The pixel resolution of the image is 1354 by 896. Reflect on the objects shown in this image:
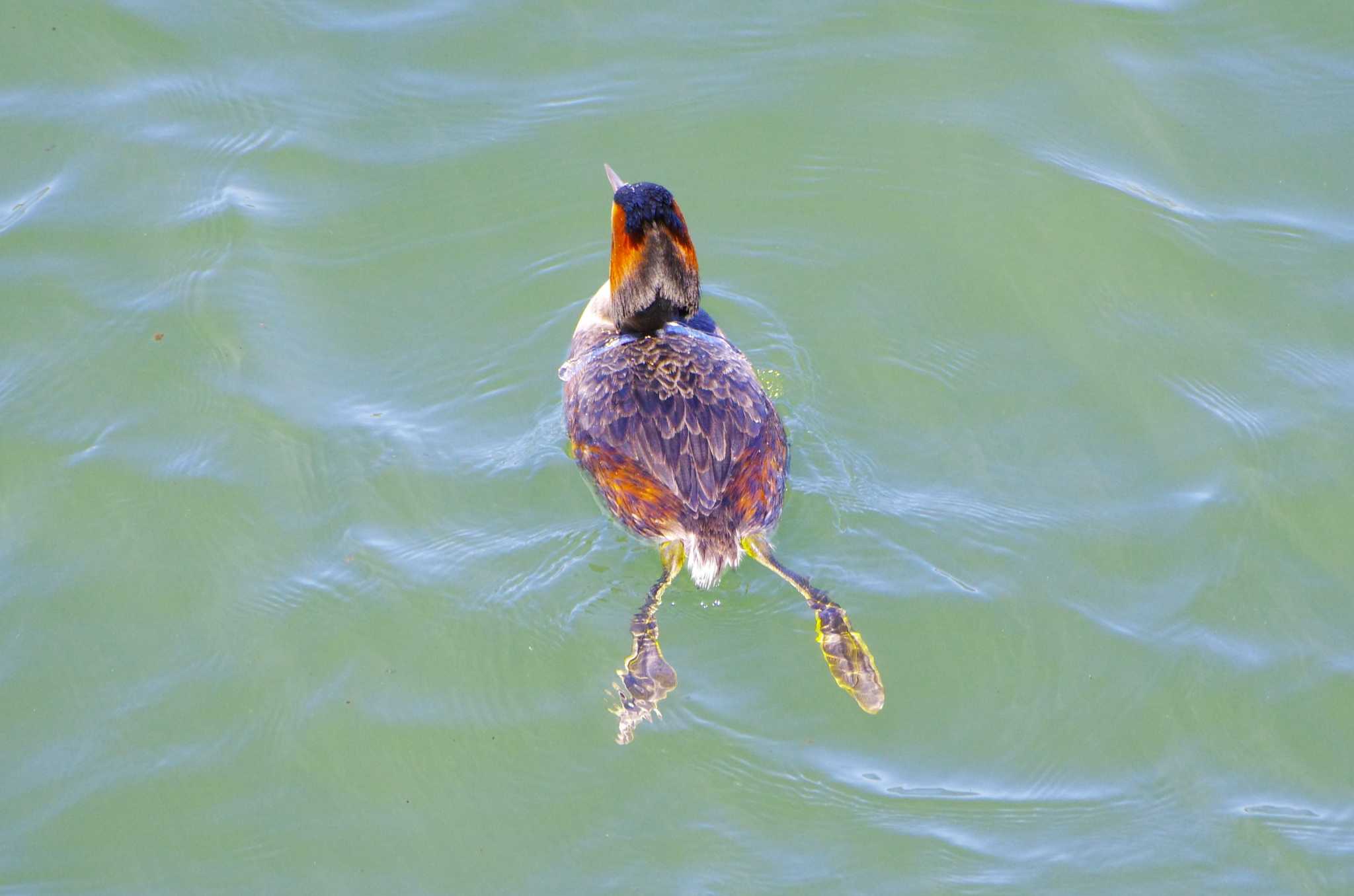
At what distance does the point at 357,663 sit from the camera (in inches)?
220

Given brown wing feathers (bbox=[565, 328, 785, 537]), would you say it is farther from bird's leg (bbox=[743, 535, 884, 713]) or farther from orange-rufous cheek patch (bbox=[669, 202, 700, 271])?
orange-rufous cheek patch (bbox=[669, 202, 700, 271])

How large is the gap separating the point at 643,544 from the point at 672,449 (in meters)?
0.47

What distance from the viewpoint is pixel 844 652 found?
17.8ft

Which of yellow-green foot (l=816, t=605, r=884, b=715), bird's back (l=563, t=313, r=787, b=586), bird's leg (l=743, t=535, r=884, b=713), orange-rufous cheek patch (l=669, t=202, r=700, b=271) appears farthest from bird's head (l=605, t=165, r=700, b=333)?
yellow-green foot (l=816, t=605, r=884, b=715)

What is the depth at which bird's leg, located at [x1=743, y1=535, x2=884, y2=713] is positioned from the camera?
5359mm

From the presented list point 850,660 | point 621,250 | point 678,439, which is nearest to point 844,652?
point 850,660

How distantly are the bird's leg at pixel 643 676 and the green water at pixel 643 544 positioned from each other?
3.1 inches

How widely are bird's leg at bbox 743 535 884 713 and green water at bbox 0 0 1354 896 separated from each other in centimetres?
10

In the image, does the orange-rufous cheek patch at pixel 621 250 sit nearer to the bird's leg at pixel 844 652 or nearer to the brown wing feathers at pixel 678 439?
the brown wing feathers at pixel 678 439

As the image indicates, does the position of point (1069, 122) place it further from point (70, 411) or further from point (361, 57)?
point (70, 411)

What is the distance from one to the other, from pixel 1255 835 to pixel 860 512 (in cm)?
206

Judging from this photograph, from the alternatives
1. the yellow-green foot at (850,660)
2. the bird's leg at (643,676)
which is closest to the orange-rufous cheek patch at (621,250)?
the bird's leg at (643,676)

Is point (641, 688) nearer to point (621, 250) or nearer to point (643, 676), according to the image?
point (643, 676)

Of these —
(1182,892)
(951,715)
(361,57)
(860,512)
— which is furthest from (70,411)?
(1182,892)
